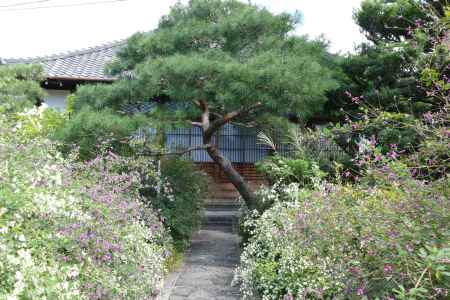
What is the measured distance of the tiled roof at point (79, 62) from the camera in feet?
36.3

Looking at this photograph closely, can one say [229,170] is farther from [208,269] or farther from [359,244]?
[359,244]

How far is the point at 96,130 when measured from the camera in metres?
5.89

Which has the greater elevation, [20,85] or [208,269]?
[20,85]

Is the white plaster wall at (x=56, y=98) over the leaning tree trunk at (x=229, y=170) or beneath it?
over

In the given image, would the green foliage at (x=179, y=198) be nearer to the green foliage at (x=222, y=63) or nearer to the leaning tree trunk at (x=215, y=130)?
the leaning tree trunk at (x=215, y=130)

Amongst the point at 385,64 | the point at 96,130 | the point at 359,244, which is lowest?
the point at 359,244

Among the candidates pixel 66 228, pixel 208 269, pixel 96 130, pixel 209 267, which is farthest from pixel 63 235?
pixel 209 267

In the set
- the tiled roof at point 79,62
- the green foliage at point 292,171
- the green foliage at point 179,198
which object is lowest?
the green foliage at point 179,198

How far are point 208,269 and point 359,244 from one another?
3579 millimetres

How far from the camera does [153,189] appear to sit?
7.29m

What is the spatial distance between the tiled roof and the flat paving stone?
4638mm

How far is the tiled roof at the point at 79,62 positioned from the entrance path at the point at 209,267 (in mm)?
4396

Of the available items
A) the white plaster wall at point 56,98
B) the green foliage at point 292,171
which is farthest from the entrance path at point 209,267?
the white plaster wall at point 56,98

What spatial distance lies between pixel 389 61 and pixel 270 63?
3.15m
